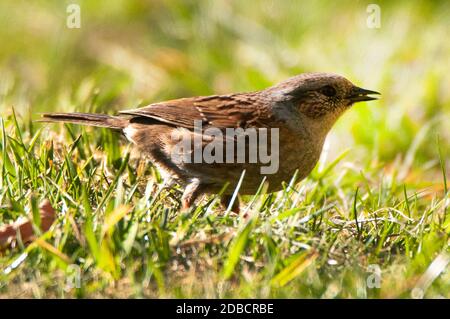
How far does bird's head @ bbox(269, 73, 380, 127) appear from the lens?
19.5 ft

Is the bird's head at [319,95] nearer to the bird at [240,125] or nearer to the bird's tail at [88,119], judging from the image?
the bird at [240,125]

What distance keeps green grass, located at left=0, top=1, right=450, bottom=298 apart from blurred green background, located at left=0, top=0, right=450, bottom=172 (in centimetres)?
2

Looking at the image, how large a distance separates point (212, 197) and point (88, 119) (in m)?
1.00

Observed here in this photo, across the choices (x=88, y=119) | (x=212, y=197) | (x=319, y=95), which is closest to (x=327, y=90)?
(x=319, y=95)

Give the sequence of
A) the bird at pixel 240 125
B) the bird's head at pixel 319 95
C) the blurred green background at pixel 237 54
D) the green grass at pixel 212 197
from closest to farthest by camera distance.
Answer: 1. the green grass at pixel 212 197
2. the bird at pixel 240 125
3. the bird's head at pixel 319 95
4. the blurred green background at pixel 237 54

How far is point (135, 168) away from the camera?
581 centimetres

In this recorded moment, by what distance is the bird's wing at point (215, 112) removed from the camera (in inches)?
225

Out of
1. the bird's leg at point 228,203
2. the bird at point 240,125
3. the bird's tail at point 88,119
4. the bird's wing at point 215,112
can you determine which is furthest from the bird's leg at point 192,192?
the bird's tail at point 88,119

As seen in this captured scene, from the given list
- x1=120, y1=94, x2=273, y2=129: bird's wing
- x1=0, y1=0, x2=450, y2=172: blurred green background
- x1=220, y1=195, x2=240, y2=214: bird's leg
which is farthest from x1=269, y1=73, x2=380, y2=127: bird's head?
x1=0, y1=0, x2=450, y2=172: blurred green background

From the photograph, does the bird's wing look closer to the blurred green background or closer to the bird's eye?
the bird's eye

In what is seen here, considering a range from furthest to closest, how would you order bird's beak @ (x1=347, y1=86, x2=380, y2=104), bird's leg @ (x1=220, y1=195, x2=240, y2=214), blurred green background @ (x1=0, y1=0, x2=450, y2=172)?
blurred green background @ (x1=0, y1=0, x2=450, y2=172), bird's beak @ (x1=347, y1=86, x2=380, y2=104), bird's leg @ (x1=220, y1=195, x2=240, y2=214)

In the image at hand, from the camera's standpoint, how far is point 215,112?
5812 millimetres

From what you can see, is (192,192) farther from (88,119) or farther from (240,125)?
(88,119)
